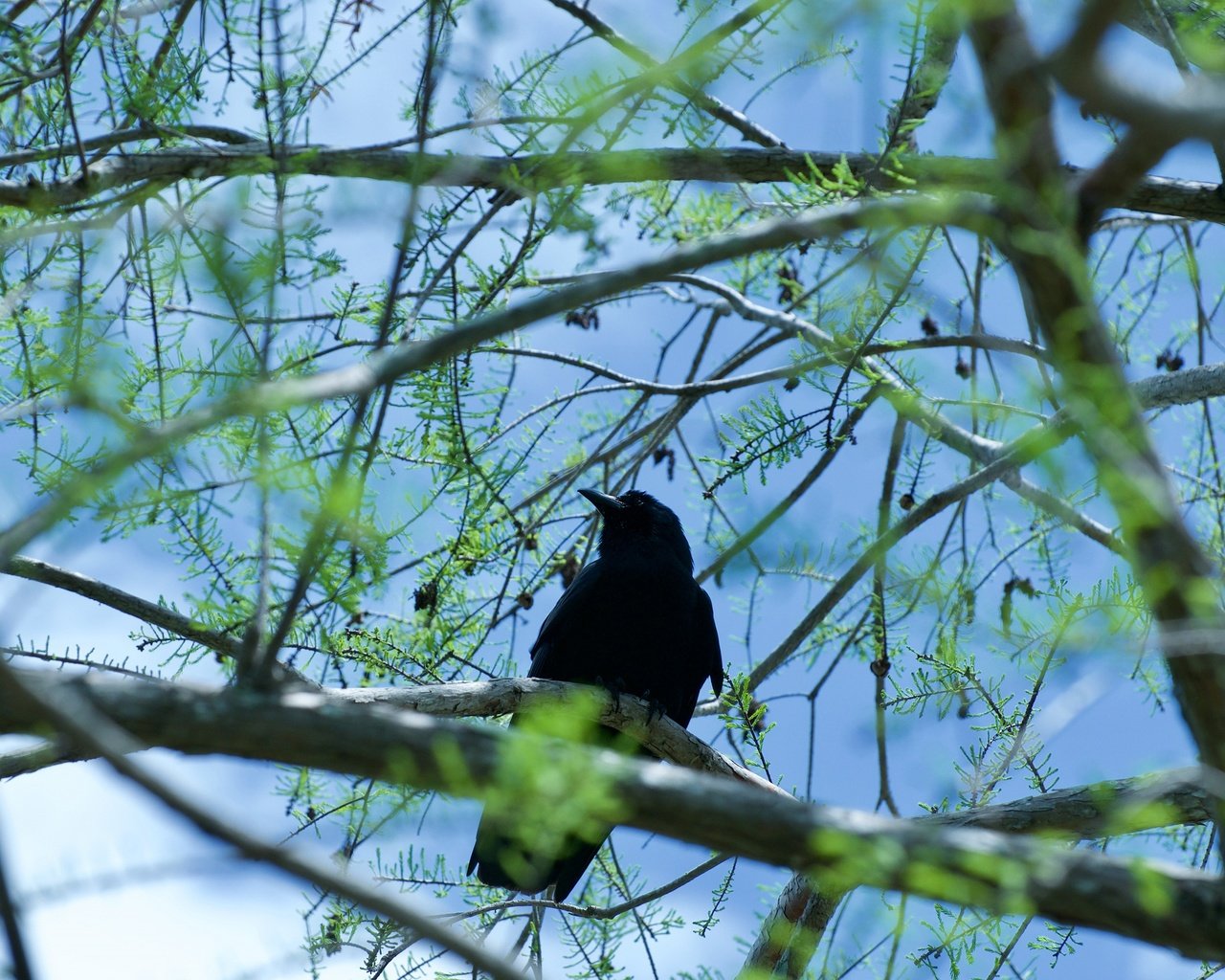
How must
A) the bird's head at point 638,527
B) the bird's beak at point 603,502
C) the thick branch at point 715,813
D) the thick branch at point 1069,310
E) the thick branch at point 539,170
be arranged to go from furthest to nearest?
the bird's head at point 638,527 < the bird's beak at point 603,502 < the thick branch at point 539,170 < the thick branch at point 715,813 < the thick branch at point 1069,310

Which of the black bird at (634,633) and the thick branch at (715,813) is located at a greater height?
the black bird at (634,633)

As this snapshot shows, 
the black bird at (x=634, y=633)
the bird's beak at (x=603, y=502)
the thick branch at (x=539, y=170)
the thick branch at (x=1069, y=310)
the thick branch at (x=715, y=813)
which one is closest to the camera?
the thick branch at (x=1069, y=310)

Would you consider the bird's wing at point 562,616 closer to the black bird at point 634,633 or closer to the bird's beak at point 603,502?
the black bird at point 634,633

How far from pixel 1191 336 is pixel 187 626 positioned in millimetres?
4356

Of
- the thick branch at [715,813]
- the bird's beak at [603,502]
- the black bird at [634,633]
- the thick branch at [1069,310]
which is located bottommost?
the thick branch at [715,813]

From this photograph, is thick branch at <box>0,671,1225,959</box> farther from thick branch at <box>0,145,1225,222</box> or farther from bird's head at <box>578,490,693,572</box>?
bird's head at <box>578,490,693,572</box>

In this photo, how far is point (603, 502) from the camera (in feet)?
16.9

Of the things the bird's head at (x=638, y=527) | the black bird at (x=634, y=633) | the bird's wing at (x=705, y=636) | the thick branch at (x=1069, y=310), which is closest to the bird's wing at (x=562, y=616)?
the black bird at (x=634, y=633)

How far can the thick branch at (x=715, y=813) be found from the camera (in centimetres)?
186

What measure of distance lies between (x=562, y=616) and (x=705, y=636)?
2.06 ft

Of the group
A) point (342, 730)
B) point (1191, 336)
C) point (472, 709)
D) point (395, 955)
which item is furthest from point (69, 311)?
point (1191, 336)

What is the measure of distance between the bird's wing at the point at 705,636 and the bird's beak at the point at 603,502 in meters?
0.52

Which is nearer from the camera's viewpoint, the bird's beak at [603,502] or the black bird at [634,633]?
the black bird at [634,633]

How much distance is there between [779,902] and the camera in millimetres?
3766
